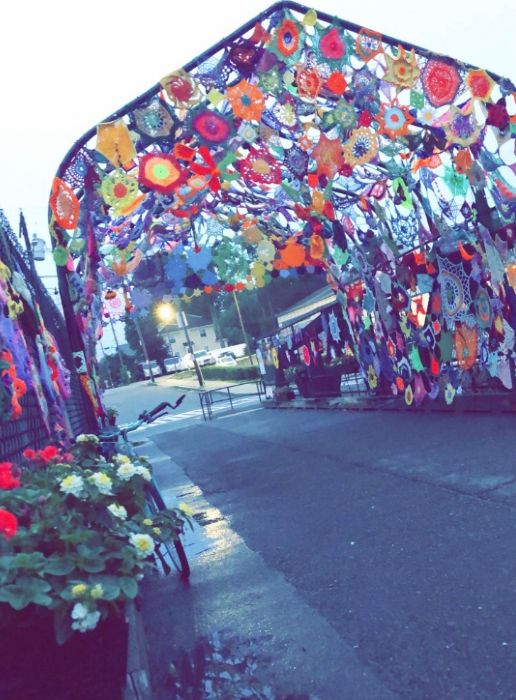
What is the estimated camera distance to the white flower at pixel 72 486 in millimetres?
2721

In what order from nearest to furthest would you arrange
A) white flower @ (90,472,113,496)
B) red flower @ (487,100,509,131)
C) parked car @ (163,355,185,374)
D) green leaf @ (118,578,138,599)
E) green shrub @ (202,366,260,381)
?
green leaf @ (118,578,138,599) < white flower @ (90,472,113,496) < red flower @ (487,100,509,131) < green shrub @ (202,366,260,381) < parked car @ (163,355,185,374)

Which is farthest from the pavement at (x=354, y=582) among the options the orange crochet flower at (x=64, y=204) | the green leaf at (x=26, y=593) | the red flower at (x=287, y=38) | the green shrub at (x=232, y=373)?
the green shrub at (x=232, y=373)

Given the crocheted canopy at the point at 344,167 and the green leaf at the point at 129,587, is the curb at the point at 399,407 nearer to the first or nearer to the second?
the crocheted canopy at the point at 344,167

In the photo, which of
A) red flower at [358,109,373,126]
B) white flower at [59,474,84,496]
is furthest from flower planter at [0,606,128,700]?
red flower at [358,109,373,126]

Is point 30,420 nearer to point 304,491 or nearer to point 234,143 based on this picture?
point 304,491

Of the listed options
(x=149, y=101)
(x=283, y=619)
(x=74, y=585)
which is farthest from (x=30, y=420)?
(x=149, y=101)

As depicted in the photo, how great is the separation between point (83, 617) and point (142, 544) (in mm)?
522

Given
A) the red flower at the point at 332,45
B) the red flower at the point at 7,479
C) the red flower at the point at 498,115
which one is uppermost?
the red flower at the point at 332,45

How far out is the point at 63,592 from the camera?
80.9 inches

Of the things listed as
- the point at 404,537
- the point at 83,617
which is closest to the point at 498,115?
the point at 404,537

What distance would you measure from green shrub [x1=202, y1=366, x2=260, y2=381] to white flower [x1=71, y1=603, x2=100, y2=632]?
35588mm

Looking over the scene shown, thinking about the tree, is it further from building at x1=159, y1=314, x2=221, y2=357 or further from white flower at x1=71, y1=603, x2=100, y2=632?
white flower at x1=71, y1=603, x2=100, y2=632

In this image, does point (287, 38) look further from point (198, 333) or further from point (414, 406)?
point (198, 333)

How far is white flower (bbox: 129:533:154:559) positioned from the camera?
2.46 meters
